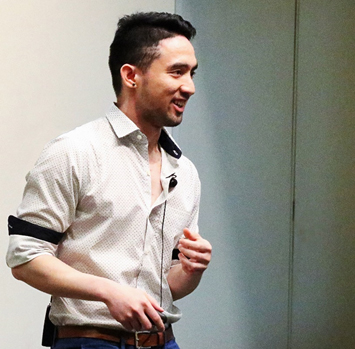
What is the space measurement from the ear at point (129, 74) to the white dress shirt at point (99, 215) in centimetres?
10

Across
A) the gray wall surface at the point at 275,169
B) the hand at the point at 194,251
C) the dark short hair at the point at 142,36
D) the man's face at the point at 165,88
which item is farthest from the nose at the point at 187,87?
the gray wall surface at the point at 275,169

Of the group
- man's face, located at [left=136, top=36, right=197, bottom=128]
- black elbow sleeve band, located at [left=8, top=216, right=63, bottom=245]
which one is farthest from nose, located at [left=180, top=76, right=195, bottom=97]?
black elbow sleeve band, located at [left=8, top=216, right=63, bottom=245]

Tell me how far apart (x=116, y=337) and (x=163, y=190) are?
438mm

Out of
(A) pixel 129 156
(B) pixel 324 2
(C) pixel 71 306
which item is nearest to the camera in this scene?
(C) pixel 71 306

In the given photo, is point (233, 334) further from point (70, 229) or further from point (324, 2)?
point (70, 229)

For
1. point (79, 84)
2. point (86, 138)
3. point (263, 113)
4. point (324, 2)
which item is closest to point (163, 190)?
point (86, 138)

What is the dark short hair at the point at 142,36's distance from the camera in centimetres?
199

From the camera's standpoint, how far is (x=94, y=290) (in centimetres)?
159

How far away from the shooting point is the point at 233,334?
3809mm

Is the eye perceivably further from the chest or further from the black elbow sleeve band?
the black elbow sleeve band

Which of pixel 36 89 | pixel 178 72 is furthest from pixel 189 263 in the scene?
pixel 36 89

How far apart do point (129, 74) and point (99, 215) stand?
1.55 ft

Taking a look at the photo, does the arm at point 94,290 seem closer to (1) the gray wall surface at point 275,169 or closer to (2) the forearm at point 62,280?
(2) the forearm at point 62,280

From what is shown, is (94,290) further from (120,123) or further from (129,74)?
Result: (129,74)
